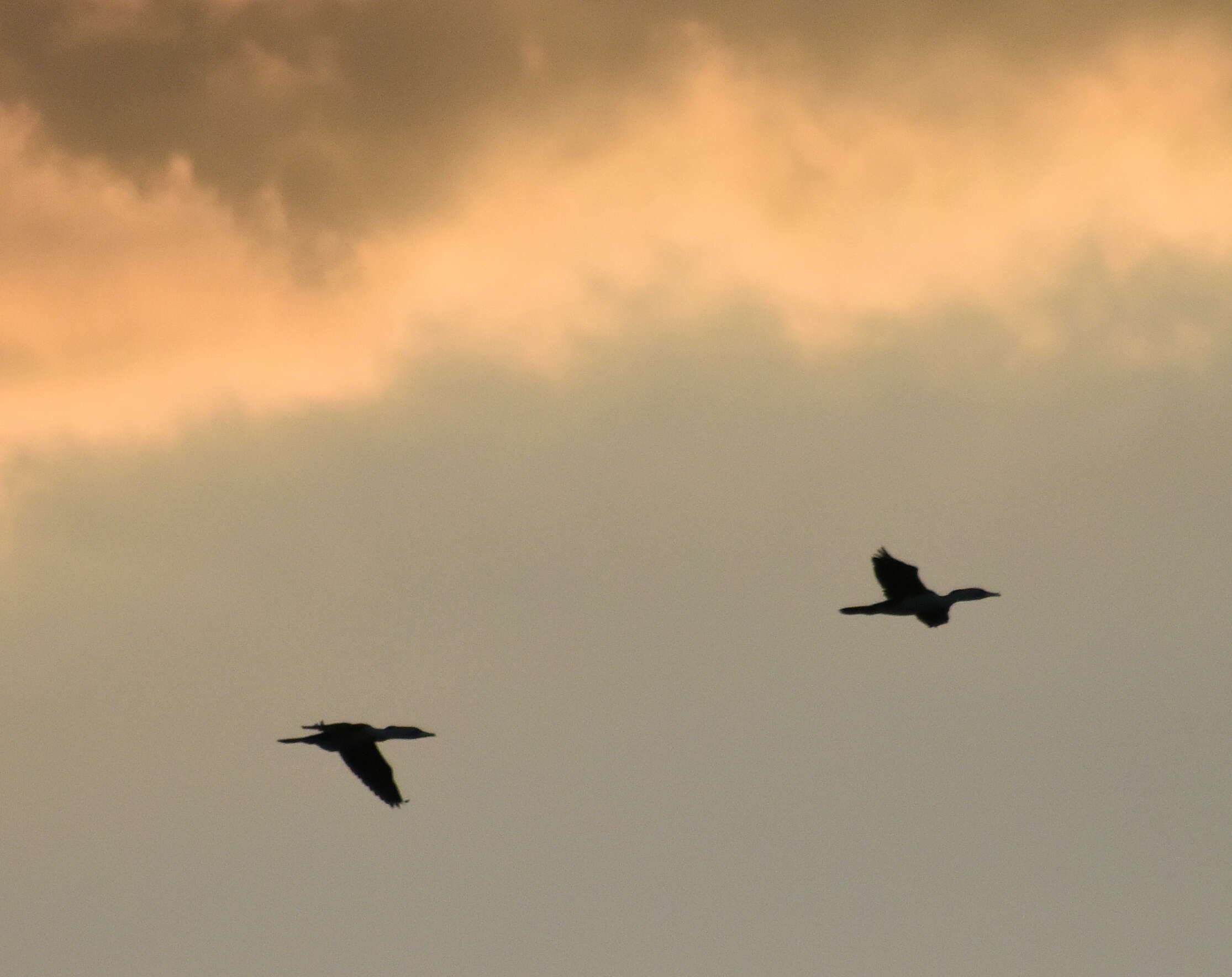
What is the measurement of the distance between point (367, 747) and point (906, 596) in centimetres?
1874

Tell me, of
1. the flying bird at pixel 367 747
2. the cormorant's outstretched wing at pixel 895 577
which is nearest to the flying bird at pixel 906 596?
the cormorant's outstretched wing at pixel 895 577

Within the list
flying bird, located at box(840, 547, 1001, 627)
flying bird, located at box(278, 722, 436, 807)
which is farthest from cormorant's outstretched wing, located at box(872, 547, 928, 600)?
flying bird, located at box(278, 722, 436, 807)

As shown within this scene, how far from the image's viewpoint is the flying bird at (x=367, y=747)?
67438mm

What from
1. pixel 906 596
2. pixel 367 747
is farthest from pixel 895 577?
pixel 367 747

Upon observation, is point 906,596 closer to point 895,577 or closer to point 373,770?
point 895,577

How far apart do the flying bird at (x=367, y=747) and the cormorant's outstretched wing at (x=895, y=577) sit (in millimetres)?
15878

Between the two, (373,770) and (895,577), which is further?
(373,770)

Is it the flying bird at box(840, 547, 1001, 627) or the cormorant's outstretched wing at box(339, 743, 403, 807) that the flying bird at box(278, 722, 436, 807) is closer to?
the cormorant's outstretched wing at box(339, 743, 403, 807)

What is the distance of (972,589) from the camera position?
65.4 m

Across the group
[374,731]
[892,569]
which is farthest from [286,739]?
[892,569]

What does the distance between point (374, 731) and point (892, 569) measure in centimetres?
1790

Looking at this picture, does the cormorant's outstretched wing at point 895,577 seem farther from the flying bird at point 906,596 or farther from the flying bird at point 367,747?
the flying bird at point 367,747

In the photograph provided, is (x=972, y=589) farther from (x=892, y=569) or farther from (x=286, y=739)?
(x=286, y=739)

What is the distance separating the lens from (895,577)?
63.2 m
